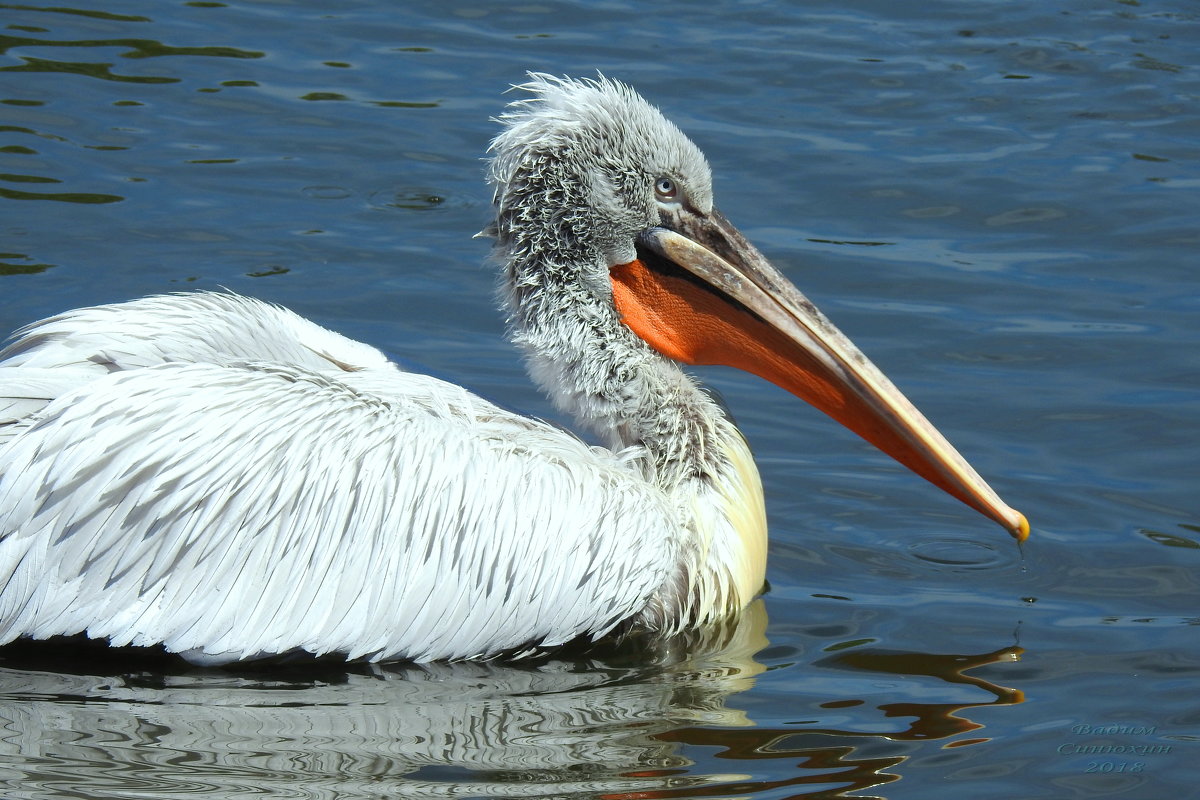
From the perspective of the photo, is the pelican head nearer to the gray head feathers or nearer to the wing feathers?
the gray head feathers

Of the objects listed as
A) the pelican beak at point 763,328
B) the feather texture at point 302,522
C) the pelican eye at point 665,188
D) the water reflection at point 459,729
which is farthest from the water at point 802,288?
the pelican eye at point 665,188

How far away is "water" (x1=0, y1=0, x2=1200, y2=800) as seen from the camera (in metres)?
3.78

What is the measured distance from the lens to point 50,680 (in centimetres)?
396

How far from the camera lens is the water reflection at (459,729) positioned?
3.57 meters

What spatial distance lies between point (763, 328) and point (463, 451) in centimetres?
95

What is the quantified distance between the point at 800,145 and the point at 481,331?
6.41 ft

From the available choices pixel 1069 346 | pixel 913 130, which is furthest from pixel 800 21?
pixel 1069 346

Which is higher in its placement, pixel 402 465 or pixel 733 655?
pixel 402 465

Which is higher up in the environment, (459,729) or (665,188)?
(665,188)

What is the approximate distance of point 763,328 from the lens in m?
4.65

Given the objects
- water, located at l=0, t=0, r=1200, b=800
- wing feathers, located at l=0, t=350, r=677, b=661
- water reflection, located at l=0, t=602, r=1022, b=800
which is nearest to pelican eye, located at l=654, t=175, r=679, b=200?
wing feathers, located at l=0, t=350, r=677, b=661

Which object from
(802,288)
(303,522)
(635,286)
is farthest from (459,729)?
(802,288)

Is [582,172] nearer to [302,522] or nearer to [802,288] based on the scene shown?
[302,522]

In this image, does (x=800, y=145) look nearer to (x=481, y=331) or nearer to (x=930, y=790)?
(x=481, y=331)
